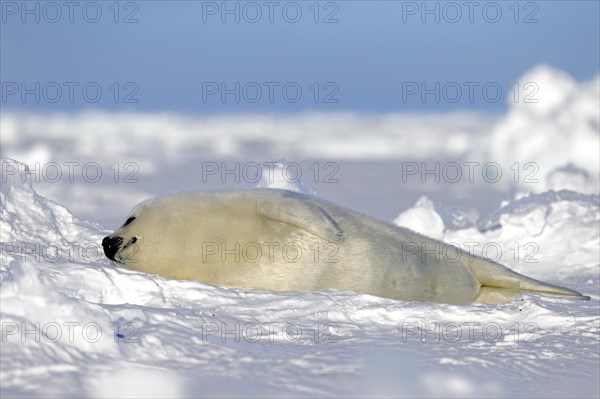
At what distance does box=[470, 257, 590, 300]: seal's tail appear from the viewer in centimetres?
622

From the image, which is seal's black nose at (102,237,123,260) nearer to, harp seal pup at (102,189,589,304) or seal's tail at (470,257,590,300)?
harp seal pup at (102,189,589,304)

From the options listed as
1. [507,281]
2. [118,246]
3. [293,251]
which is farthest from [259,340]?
[507,281]

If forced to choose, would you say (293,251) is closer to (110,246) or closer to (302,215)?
(302,215)

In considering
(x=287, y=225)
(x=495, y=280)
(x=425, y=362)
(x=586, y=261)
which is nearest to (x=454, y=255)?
(x=495, y=280)

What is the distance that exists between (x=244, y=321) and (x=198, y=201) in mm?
1675

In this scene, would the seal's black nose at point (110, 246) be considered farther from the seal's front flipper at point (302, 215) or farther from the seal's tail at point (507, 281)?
the seal's tail at point (507, 281)

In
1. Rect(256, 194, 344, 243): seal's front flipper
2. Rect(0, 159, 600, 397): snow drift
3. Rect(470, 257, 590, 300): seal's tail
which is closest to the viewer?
Rect(0, 159, 600, 397): snow drift

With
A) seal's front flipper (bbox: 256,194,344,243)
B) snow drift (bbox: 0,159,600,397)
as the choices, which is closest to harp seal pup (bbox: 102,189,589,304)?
seal's front flipper (bbox: 256,194,344,243)

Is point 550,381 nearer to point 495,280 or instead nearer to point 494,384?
point 494,384

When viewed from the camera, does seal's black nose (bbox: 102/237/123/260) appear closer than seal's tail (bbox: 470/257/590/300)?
Yes

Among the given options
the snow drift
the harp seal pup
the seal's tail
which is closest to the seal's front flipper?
the harp seal pup

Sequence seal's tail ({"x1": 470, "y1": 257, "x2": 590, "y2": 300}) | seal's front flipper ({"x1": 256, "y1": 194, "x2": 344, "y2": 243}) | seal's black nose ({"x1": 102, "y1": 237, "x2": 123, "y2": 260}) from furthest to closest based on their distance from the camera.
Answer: seal's tail ({"x1": 470, "y1": 257, "x2": 590, "y2": 300})
seal's black nose ({"x1": 102, "y1": 237, "x2": 123, "y2": 260})
seal's front flipper ({"x1": 256, "y1": 194, "x2": 344, "y2": 243})

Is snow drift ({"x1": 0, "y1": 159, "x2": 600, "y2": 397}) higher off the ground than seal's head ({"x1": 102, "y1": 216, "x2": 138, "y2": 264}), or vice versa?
seal's head ({"x1": 102, "y1": 216, "x2": 138, "y2": 264})

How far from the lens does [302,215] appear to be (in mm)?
5738
